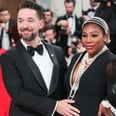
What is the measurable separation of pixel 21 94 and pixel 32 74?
0.15m

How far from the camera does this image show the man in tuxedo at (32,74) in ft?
8.42

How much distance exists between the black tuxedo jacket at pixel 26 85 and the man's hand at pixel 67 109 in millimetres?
60

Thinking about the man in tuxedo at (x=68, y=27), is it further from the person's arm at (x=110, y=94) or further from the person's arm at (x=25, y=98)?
the person's arm at (x=110, y=94)

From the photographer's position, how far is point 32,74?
2.62m

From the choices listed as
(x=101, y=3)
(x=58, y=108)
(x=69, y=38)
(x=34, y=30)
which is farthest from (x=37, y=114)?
(x=69, y=38)

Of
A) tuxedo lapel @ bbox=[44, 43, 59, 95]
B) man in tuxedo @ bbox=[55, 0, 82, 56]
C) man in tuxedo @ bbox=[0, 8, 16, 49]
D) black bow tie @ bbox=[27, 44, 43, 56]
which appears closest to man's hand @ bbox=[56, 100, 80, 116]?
tuxedo lapel @ bbox=[44, 43, 59, 95]

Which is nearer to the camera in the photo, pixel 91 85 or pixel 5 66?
pixel 91 85

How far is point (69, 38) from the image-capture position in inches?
252

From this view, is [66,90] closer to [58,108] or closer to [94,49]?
[58,108]

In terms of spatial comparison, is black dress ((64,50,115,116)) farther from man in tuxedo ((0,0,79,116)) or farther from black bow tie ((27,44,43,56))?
black bow tie ((27,44,43,56))

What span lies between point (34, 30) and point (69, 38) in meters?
3.72

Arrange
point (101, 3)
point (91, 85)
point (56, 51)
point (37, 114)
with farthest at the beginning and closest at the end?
1. point (101, 3)
2. point (56, 51)
3. point (37, 114)
4. point (91, 85)

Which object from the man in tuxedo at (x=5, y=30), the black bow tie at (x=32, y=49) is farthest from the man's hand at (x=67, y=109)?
the man in tuxedo at (x=5, y=30)

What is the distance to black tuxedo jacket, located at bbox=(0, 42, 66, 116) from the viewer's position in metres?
A: 2.56
